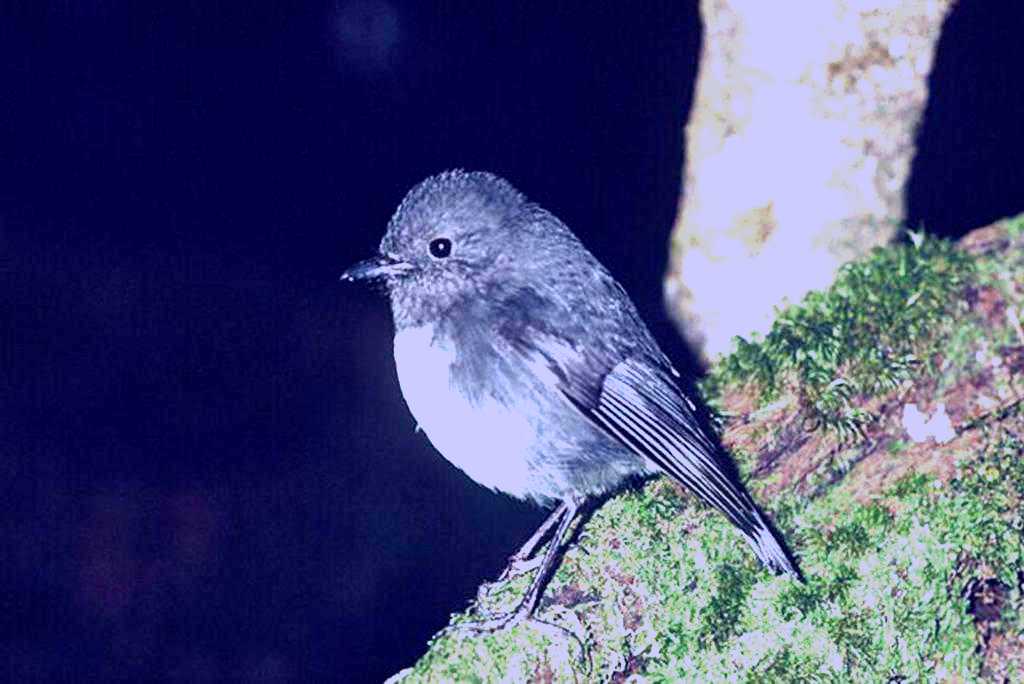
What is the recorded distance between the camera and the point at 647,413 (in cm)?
457

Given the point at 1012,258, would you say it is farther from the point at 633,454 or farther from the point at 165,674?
the point at 165,674

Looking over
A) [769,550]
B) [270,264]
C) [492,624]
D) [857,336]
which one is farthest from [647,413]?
[270,264]

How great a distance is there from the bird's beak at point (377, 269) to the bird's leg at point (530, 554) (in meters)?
1.22

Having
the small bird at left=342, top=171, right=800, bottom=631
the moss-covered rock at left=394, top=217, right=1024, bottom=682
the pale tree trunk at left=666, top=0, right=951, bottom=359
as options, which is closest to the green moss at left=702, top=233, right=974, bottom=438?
Result: the moss-covered rock at left=394, top=217, right=1024, bottom=682

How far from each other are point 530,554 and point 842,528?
130cm

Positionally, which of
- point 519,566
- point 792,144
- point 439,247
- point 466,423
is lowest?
point 519,566

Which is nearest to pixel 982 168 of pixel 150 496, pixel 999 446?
pixel 999 446

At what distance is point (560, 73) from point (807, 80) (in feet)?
13.3

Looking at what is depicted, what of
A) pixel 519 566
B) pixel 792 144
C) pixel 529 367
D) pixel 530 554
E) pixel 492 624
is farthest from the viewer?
pixel 792 144

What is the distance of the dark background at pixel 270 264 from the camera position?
682 centimetres

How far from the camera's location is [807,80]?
5535 mm

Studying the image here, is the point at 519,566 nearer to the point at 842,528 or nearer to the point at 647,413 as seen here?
the point at 647,413

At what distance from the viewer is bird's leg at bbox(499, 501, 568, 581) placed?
4.77 meters

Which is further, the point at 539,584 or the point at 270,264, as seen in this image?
the point at 270,264
